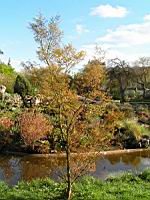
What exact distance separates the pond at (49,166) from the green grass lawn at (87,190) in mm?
2112

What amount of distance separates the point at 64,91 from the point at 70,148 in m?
2.07

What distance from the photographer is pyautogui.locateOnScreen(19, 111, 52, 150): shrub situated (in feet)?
77.0

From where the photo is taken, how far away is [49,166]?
841 inches

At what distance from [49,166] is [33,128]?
311 cm

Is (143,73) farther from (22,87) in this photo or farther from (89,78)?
(89,78)

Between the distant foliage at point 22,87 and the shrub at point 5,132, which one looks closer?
the shrub at point 5,132

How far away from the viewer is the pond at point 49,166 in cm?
1884

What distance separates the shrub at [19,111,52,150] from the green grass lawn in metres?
7.85

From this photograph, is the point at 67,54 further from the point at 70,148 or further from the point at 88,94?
the point at 70,148

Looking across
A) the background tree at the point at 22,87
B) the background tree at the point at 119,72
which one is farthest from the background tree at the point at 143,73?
the background tree at the point at 22,87

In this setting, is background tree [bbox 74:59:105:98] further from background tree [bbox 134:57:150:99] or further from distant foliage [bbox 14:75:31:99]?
background tree [bbox 134:57:150:99]

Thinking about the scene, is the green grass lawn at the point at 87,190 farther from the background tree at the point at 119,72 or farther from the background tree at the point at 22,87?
the background tree at the point at 119,72

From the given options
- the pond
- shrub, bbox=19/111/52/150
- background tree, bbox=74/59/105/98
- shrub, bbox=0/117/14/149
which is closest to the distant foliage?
shrub, bbox=0/117/14/149

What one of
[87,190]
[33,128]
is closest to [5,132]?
[33,128]
